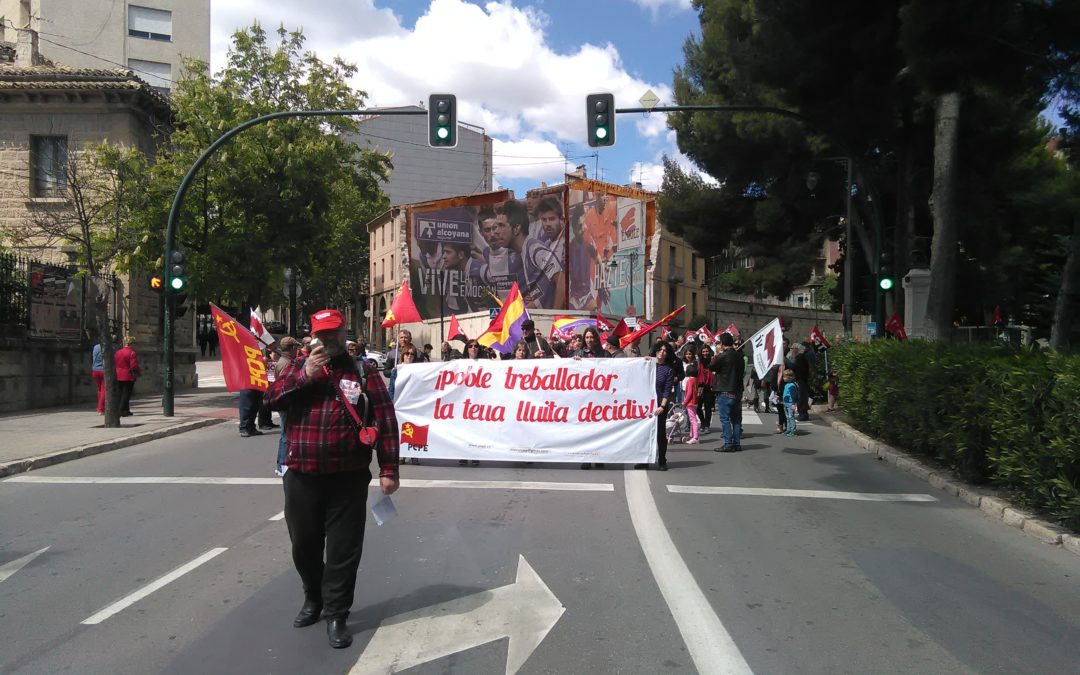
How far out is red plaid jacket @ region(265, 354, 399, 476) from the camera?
4.27 meters

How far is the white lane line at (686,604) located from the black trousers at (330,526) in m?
1.88

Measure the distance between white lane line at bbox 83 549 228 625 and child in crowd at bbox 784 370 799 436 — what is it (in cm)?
1021

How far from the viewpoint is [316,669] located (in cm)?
392

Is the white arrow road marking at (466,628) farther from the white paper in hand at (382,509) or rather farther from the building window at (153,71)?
the building window at (153,71)

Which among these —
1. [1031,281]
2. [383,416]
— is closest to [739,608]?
[383,416]

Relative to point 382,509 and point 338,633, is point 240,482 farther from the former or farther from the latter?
point 338,633

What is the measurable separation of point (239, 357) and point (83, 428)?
4559 mm

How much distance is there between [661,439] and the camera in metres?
10.3

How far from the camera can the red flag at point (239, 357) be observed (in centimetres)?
1162

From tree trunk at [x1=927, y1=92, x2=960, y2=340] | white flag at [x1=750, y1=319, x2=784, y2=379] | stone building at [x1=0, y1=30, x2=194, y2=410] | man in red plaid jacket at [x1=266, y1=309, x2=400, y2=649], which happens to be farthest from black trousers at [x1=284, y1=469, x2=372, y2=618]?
stone building at [x1=0, y1=30, x2=194, y2=410]

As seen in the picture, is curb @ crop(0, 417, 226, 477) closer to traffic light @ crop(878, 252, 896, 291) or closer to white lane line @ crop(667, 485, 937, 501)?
white lane line @ crop(667, 485, 937, 501)

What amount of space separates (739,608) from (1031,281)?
107ft

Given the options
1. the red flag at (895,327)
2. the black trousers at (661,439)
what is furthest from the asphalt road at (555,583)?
the red flag at (895,327)

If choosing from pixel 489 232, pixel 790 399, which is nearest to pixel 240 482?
pixel 790 399
